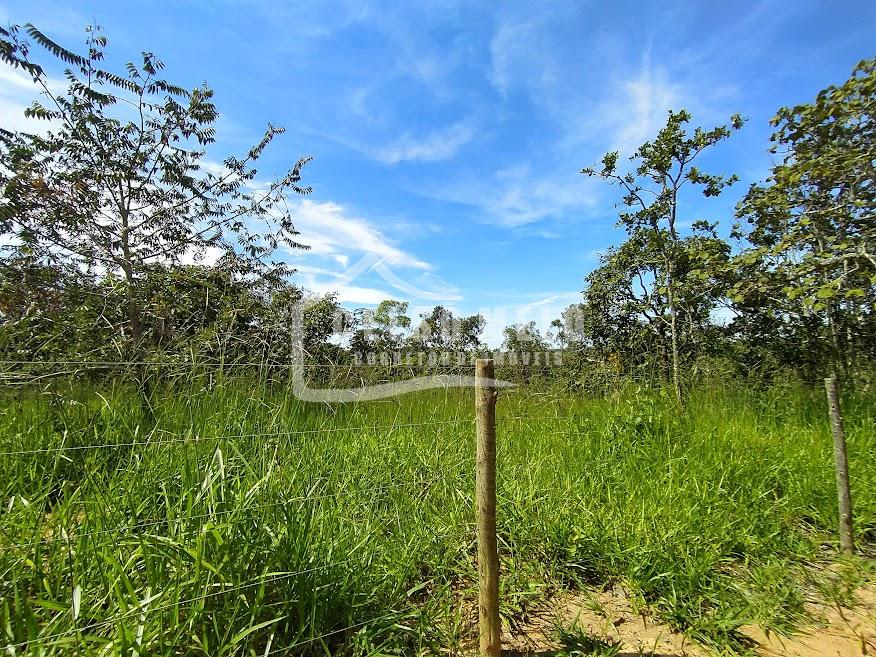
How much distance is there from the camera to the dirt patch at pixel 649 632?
1586 mm

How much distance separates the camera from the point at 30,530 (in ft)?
5.64

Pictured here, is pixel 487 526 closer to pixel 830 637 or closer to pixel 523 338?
pixel 830 637

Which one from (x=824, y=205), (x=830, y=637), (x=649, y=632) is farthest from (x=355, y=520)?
(x=824, y=205)

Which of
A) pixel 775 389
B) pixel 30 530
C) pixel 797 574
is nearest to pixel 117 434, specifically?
pixel 30 530

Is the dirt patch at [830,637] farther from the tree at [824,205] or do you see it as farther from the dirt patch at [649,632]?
the tree at [824,205]

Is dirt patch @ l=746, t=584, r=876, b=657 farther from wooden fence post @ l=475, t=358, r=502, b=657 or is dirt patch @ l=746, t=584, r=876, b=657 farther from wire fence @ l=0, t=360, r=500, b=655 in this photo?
wire fence @ l=0, t=360, r=500, b=655

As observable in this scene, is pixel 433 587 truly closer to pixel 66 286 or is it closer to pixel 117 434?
pixel 117 434

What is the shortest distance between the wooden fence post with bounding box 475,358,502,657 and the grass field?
0.72 ft

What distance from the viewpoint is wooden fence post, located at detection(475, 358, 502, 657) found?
4.94ft

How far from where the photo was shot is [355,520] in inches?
80.7

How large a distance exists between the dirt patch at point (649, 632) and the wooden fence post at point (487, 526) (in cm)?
20

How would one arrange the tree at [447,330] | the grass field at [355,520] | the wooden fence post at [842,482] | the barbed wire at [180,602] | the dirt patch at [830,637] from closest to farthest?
the barbed wire at [180,602]
the grass field at [355,520]
the dirt patch at [830,637]
the wooden fence post at [842,482]
the tree at [447,330]

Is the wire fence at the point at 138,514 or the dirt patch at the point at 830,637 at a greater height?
the wire fence at the point at 138,514

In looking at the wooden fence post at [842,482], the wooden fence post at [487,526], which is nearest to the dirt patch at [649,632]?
the wooden fence post at [487,526]
